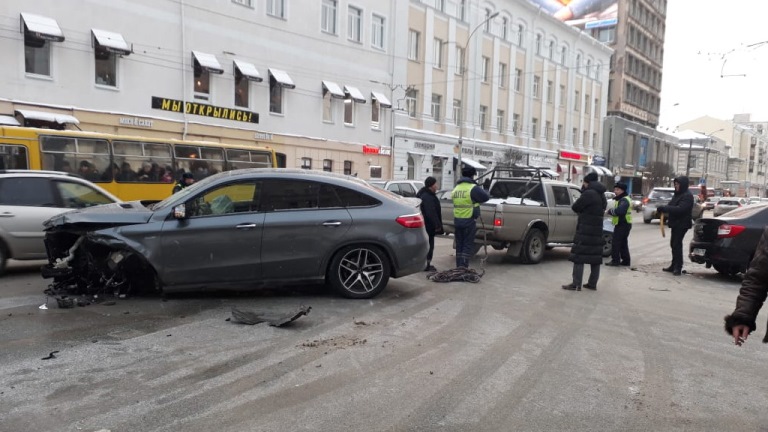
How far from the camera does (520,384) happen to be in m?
4.41

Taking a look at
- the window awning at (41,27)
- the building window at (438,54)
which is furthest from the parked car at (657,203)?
the window awning at (41,27)

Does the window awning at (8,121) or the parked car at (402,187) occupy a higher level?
the window awning at (8,121)

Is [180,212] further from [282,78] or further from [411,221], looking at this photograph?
[282,78]

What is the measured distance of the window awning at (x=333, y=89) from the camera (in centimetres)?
2730

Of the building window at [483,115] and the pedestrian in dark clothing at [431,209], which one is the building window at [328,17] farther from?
the pedestrian in dark clothing at [431,209]

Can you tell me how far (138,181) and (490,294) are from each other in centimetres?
1123

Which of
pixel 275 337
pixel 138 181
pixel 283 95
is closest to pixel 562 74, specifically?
pixel 283 95

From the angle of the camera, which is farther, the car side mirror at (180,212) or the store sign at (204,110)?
the store sign at (204,110)

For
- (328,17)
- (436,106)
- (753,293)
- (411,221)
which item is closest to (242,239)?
(411,221)

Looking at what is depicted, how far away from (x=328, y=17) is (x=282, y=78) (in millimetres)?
5160

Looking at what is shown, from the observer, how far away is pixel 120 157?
14734mm

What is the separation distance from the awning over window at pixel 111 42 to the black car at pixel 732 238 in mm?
19007

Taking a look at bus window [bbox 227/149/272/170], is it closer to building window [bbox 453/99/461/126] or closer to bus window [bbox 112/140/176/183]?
bus window [bbox 112/140/176/183]

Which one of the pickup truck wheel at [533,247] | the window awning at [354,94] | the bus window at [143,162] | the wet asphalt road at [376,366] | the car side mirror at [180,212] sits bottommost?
the wet asphalt road at [376,366]
